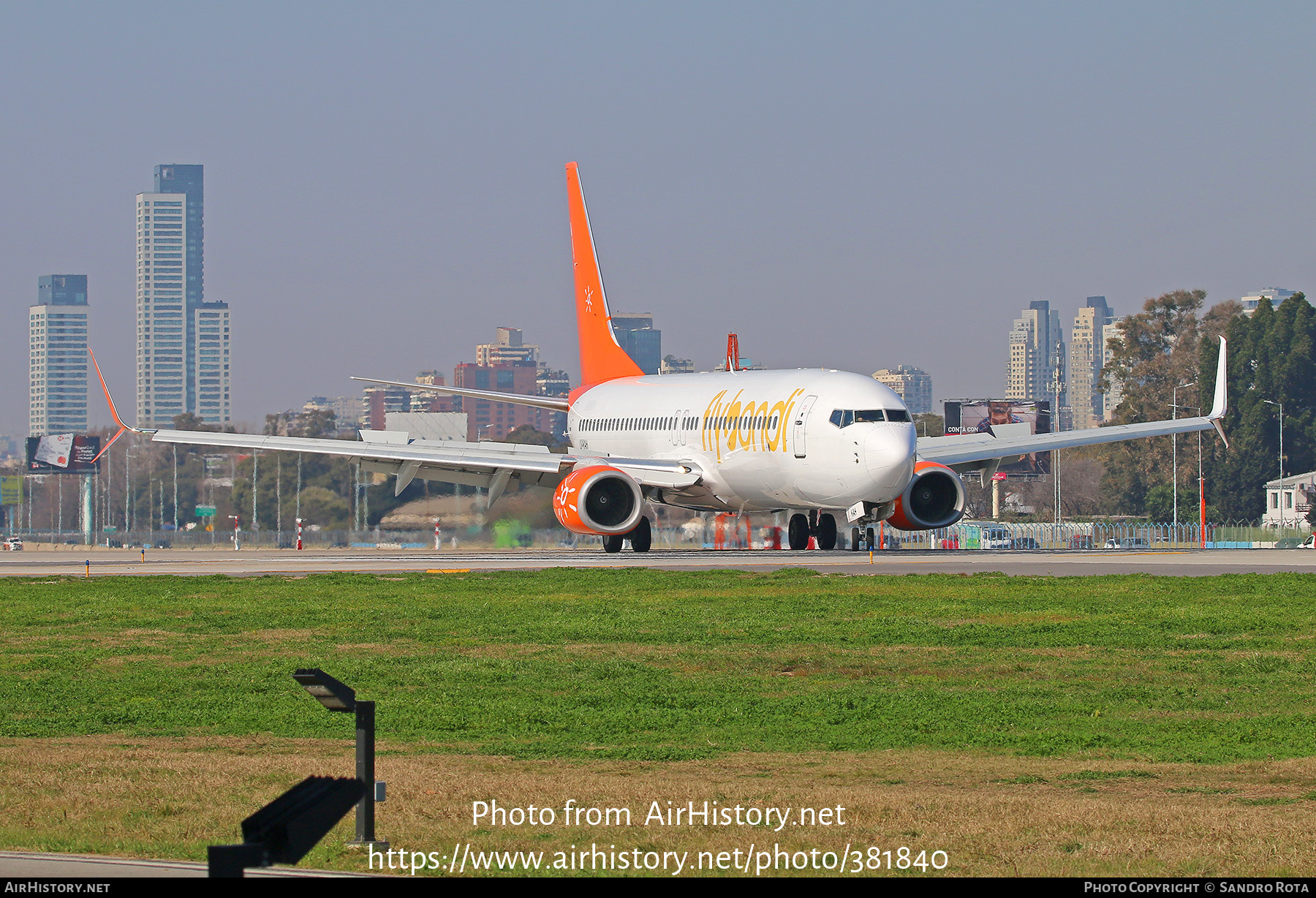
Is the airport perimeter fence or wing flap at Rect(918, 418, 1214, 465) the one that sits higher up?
wing flap at Rect(918, 418, 1214, 465)

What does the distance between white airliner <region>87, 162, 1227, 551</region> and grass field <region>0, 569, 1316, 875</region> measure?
37.8 feet

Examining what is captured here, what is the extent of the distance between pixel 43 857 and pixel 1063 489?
4485 inches

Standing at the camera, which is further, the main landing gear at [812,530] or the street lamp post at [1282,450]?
the street lamp post at [1282,450]

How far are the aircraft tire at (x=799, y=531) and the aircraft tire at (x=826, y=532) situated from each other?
1.48 ft

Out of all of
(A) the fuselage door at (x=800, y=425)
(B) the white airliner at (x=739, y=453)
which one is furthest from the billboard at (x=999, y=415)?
(A) the fuselage door at (x=800, y=425)

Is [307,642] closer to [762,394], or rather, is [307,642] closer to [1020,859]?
[1020,859]

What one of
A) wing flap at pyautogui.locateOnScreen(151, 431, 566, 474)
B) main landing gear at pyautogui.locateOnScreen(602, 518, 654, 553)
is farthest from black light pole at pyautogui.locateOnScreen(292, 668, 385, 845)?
main landing gear at pyautogui.locateOnScreen(602, 518, 654, 553)

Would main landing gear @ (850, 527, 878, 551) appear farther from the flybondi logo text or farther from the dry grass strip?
the dry grass strip

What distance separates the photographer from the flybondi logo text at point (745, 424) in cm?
3753

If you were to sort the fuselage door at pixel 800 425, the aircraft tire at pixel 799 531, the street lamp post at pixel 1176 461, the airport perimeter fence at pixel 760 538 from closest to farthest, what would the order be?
the fuselage door at pixel 800 425, the aircraft tire at pixel 799 531, the airport perimeter fence at pixel 760 538, the street lamp post at pixel 1176 461

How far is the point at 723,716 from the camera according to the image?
13188 mm

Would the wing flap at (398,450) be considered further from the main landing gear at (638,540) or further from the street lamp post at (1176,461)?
the street lamp post at (1176,461)

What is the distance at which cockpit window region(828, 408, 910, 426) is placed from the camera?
Answer: 116 feet

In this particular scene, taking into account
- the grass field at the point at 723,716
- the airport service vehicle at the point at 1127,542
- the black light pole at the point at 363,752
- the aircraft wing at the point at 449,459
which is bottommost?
the airport service vehicle at the point at 1127,542
